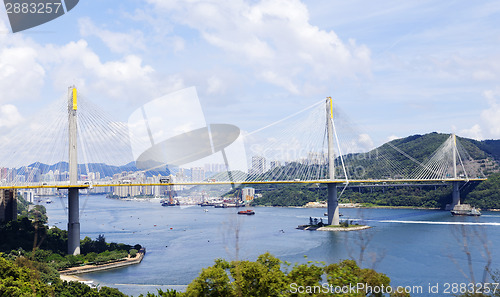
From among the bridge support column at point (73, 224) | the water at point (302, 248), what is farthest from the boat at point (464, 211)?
the bridge support column at point (73, 224)

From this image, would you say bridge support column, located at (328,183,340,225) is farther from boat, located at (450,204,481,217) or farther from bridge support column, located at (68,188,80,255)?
bridge support column, located at (68,188,80,255)

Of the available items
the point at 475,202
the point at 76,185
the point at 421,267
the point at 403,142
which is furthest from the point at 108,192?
the point at 421,267

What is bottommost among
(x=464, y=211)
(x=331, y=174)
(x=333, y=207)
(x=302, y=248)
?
(x=302, y=248)

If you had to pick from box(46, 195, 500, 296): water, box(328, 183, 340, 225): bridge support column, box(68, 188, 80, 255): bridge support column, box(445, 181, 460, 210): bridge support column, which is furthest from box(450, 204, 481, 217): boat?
box(68, 188, 80, 255): bridge support column

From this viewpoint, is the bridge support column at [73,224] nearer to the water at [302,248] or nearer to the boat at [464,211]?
the water at [302,248]

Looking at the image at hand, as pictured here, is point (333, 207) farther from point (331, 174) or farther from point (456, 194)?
point (456, 194)

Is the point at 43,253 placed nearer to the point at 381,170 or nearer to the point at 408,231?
the point at 408,231

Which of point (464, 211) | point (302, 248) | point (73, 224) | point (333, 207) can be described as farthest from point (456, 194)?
point (73, 224)
